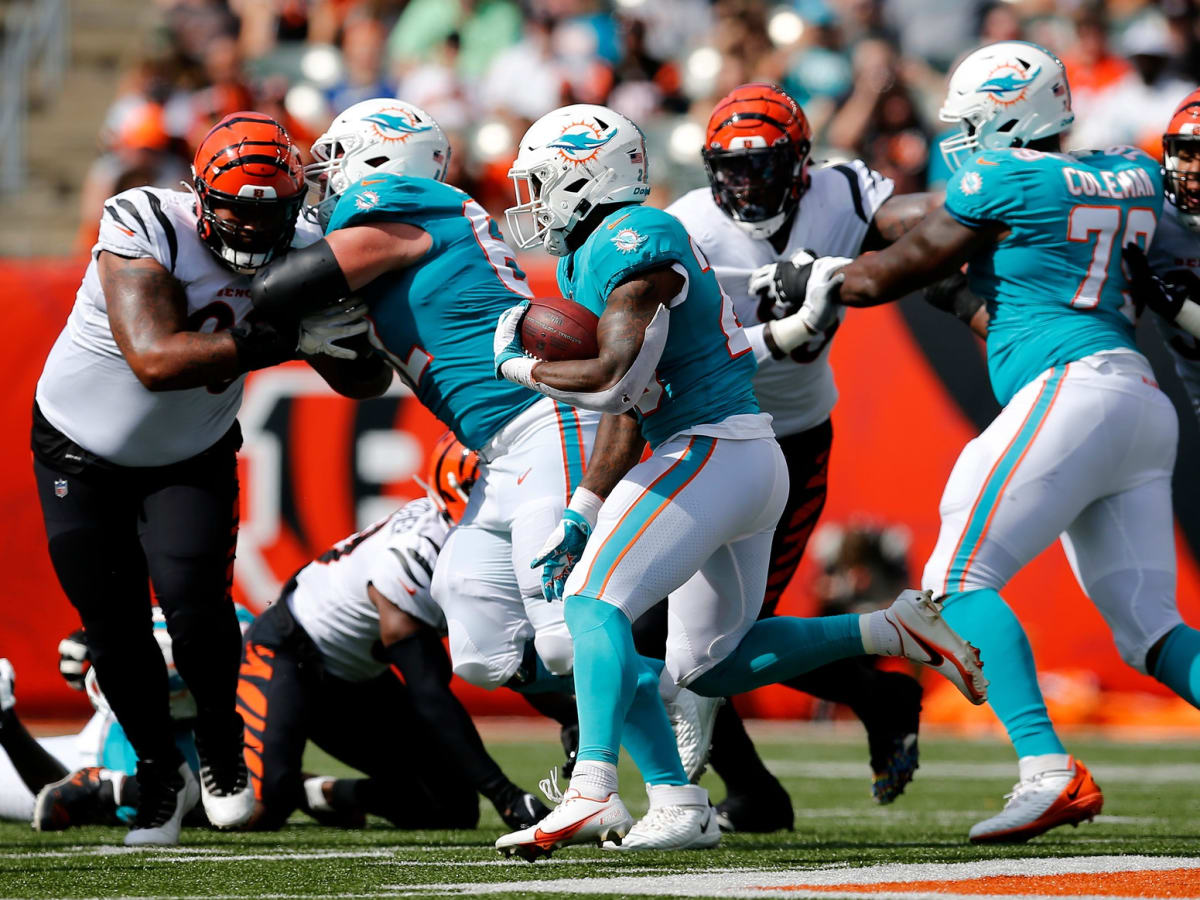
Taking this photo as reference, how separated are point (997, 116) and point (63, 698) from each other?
18.7 ft

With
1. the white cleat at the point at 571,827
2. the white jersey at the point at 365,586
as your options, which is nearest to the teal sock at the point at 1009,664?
the white cleat at the point at 571,827

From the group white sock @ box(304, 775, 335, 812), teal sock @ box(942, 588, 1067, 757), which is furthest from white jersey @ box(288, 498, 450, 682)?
teal sock @ box(942, 588, 1067, 757)

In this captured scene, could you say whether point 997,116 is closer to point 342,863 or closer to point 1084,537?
point 1084,537

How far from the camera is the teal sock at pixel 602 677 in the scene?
12.2ft

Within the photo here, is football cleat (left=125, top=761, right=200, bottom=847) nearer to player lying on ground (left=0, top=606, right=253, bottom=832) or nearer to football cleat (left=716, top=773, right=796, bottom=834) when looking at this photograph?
player lying on ground (left=0, top=606, right=253, bottom=832)

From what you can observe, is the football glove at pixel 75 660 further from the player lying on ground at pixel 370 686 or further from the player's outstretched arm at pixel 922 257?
the player's outstretched arm at pixel 922 257

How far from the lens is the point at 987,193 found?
442cm

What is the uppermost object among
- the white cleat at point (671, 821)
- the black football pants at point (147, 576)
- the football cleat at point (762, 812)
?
the black football pants at point (147, 576)

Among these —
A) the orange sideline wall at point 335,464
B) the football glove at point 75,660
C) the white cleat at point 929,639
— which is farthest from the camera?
the orange sideline wall at point 335,464

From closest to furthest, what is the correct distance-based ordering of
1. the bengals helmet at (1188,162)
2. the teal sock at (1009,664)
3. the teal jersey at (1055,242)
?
1. the teal sock at (1009,664)
2. the teal jersey at (1055,242)
3. the bengals helmet at (1188,162)

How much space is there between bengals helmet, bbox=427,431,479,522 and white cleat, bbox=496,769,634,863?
1.45m

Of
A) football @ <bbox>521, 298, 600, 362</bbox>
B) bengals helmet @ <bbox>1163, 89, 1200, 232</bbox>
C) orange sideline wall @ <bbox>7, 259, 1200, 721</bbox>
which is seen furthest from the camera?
orange sideline wall @ <bbox>7, 259, 1200, 721</bbox>

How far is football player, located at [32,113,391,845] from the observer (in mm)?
4391

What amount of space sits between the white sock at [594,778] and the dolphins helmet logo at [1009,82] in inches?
84.3
